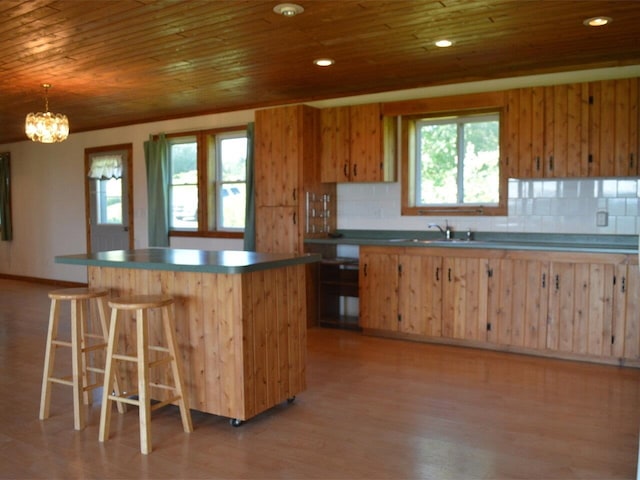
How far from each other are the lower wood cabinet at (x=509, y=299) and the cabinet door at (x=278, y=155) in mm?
1108

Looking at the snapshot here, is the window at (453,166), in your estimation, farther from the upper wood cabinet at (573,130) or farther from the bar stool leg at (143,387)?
the bar stool leg at (143,387)

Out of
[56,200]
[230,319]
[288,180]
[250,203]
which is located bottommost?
[230,319]

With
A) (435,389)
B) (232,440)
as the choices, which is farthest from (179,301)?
(435,389)

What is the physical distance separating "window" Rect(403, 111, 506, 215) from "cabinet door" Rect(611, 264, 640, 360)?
1.34 metres

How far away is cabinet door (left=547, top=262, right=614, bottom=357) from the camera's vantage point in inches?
175

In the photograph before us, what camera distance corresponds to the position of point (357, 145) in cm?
589

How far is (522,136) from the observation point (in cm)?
503

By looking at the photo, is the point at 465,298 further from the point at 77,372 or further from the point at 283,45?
the point at 77,372

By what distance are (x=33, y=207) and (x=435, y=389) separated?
8.10 m

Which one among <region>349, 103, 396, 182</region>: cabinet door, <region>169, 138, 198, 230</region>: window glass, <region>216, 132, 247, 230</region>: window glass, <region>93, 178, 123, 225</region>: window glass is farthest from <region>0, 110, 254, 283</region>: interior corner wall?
<region>349, 103, 396, 182</region>: cabinet door

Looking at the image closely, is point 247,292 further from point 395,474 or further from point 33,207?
point 33,207

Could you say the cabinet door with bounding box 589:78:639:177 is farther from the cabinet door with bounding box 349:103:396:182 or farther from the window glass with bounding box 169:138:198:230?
the window glass with bounding box 169:138:198:230

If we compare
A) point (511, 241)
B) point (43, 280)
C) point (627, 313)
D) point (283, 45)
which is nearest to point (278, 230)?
point (283, 45)

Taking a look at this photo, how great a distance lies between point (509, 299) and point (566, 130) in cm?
150
